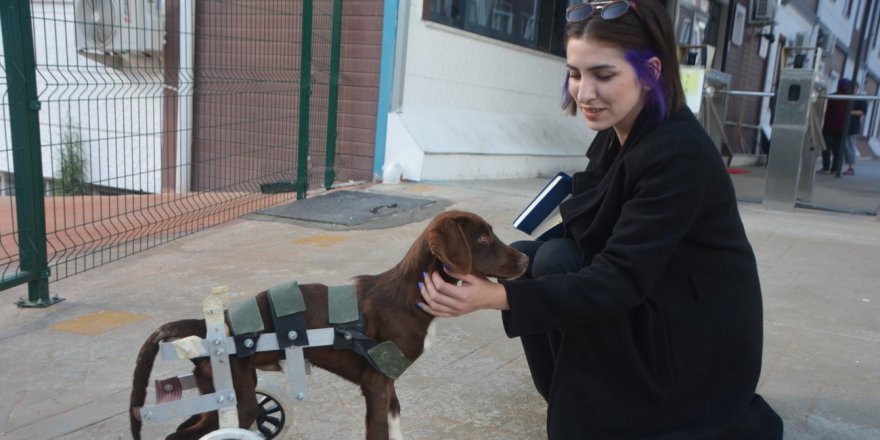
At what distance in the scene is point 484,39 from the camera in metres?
8.91

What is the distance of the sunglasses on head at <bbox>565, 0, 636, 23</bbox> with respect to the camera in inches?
77.9

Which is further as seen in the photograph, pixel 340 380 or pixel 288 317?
pixel 340 380

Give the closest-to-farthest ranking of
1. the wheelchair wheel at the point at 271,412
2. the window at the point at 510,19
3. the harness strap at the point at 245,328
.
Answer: the harness strap at the point at 245,328, the wheelchair wheel at the point at 271,412, the window at the point at 510,19

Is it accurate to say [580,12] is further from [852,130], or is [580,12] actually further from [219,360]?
[852,130]

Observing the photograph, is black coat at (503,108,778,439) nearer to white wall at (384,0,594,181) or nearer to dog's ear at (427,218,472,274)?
dog's ear at (427,218,472,274)

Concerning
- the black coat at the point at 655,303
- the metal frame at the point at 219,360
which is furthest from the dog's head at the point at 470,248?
the metal frame at the point at 219,360

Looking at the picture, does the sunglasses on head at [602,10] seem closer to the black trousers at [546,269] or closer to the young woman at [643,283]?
the young woman at [643,283]

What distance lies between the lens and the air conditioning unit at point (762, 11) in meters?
14.3

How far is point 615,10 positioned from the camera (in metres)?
1.98

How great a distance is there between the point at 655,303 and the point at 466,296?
580 mm

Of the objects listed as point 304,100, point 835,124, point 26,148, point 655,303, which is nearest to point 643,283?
point 655,303

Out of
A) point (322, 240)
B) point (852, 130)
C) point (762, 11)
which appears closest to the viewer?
point (322, 240)

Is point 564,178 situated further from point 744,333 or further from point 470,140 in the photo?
point 470,140

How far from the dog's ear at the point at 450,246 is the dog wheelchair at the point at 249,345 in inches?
13.0
